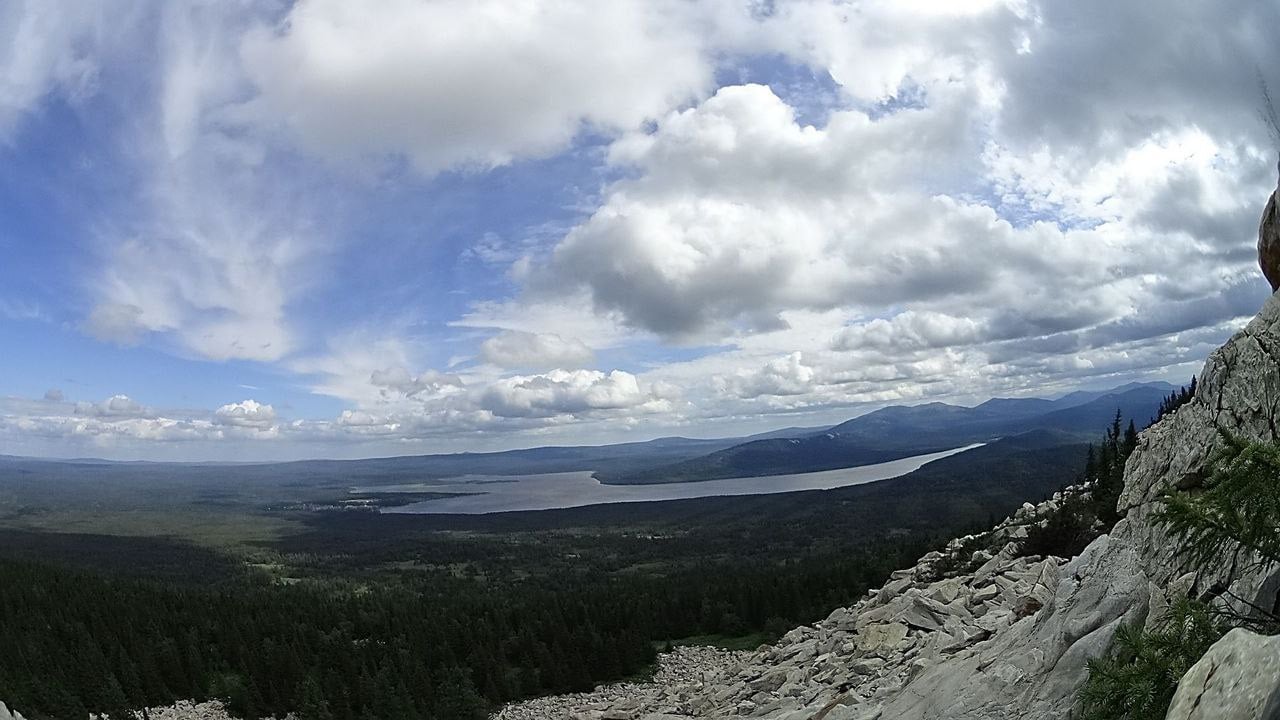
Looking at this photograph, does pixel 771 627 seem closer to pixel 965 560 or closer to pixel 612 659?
pixel 612 659

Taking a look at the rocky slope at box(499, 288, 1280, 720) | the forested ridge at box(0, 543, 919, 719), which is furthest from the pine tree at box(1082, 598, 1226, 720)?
the forested ridge at box(0, 543, 919, 719)

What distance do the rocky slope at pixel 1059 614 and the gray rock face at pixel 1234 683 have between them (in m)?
2.80

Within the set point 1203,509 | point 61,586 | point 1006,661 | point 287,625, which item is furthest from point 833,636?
point 61,586

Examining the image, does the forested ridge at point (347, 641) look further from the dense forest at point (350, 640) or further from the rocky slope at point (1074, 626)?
the rocky slope at point (1074, 626)

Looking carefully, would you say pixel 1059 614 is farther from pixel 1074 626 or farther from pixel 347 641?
pixel 347 641

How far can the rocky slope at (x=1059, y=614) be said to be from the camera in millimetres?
15617

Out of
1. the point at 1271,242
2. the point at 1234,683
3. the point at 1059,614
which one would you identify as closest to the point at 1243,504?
the point at 1234,683

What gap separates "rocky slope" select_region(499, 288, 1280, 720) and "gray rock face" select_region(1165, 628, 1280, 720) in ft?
9.17

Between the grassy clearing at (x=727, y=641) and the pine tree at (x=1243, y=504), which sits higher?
the pine tree at (x=1243, y=504)

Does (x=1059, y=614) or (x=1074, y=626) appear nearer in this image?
(x=1074, y=626)

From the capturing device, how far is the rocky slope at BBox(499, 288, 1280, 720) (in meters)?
15.6

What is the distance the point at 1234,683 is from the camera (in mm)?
8008

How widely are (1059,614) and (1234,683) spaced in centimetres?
1123

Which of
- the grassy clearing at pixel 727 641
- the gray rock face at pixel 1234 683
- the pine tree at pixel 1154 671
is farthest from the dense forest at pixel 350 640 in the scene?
the gray rock face at pixel 1234 683
